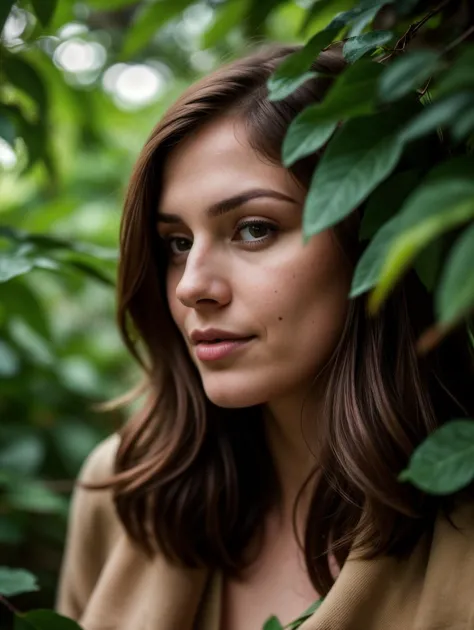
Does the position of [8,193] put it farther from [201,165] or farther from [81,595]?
[201,165]

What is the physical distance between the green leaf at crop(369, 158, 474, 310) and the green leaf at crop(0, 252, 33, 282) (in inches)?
29.0

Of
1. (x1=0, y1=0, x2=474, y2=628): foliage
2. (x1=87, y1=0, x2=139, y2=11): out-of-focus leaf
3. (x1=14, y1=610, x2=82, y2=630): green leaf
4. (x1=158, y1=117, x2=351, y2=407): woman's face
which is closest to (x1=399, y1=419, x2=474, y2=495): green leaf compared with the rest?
(x1=0, y1=0, x2=474, y2=628): foliage

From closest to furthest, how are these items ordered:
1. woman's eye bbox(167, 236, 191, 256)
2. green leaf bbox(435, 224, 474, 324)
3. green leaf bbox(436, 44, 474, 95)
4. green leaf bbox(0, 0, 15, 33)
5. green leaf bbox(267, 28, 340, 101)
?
green leaf bbox(435, 224, 474, 324)
green leaf bbox(436, 44, 474, 95)
green leaf bbox(267, 28, 340, 101)
green leaf bbox(0, 0, 15, 33)
woman's eye bbox(167, 236, 191, 256)

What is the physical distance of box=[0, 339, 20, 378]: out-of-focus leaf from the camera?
5.76 ft

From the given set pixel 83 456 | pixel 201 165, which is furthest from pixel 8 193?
pixel 201 165

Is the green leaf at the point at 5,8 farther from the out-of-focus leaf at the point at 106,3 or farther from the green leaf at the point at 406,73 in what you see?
the green leaf at the point at 406,73

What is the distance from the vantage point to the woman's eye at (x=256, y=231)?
113 centimetres

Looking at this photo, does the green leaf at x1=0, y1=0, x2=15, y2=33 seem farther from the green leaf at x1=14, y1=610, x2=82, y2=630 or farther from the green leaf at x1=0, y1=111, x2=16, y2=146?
the green leaf at x1=14, y1=610, x2=82, y2=630

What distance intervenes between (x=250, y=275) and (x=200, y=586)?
0.57 m

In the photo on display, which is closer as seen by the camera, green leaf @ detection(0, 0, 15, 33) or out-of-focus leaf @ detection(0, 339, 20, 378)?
green leaf @ detection(0, 0, 15, 33)

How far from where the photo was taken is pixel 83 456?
1.97 metres

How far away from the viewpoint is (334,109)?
2.42 ft

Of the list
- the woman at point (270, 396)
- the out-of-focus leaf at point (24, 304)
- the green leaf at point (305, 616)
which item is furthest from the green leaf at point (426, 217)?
the out-of-focus leaf at point (24, 304)

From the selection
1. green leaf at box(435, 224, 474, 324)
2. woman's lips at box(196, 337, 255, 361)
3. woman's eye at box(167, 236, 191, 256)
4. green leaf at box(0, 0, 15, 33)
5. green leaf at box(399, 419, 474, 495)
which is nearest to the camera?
green leaf at box(435, 224, 474, 324)
